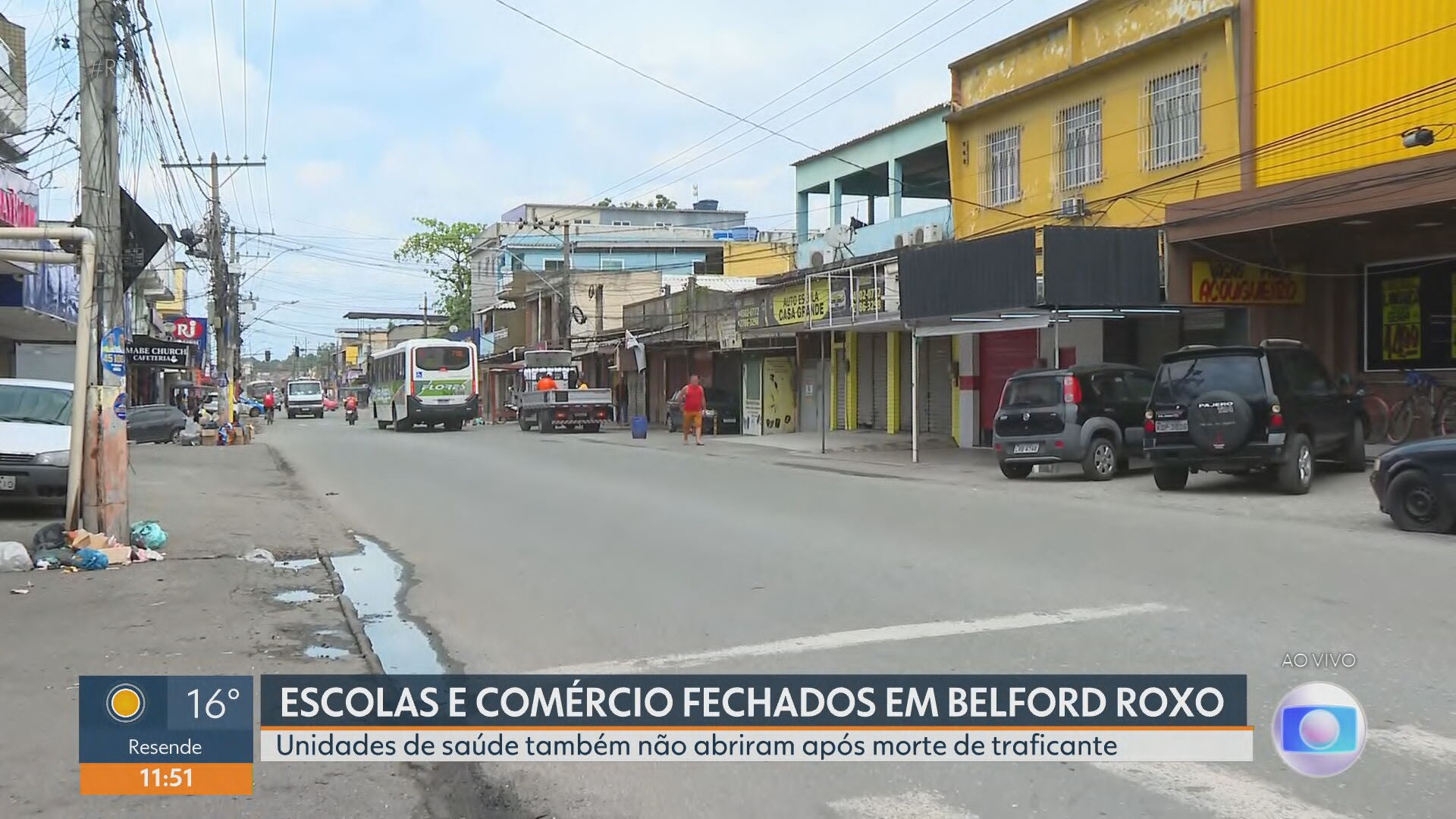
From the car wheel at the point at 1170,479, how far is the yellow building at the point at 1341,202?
13.9 ft

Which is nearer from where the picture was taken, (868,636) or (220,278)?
(868,636)

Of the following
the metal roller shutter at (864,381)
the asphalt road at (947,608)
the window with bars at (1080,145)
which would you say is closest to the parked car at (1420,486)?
the asphalt road at (947,608)

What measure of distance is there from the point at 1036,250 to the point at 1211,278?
2.91 meters

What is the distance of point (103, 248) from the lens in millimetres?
10898

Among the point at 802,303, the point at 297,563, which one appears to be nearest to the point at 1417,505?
the point at 297,563

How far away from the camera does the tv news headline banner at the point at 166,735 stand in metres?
4.99

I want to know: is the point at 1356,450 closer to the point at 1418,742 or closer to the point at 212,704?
the point at 1418,742

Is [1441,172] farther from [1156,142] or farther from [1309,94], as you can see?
[1156,142]

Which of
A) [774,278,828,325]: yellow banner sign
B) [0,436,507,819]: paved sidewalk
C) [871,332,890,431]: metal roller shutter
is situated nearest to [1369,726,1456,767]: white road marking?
[0,436,507,819]: paved sidewalk

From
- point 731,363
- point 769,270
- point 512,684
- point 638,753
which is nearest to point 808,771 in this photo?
point 638,753

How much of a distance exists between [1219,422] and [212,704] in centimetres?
1261

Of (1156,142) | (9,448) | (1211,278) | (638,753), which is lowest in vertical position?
(638,753)

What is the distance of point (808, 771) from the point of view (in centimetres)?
505

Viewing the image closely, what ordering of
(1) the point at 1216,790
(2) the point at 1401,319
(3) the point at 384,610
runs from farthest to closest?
(2) the point at 1401,319
(3) the point at 384,610
(1) the point at 1216,790
